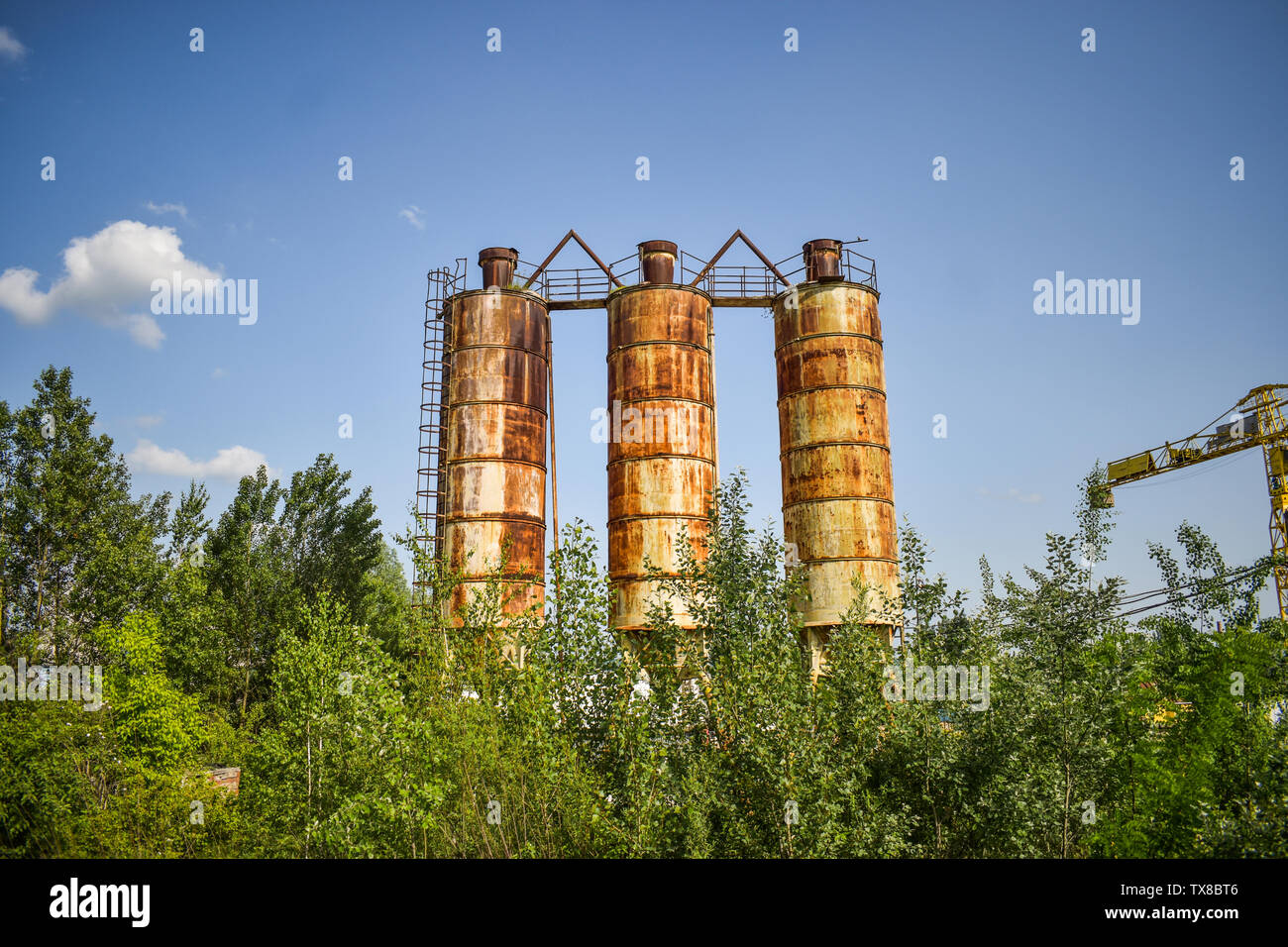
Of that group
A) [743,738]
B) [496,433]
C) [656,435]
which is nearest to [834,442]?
[656,435]

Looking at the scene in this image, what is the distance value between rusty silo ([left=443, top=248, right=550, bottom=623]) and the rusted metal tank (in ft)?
30.0

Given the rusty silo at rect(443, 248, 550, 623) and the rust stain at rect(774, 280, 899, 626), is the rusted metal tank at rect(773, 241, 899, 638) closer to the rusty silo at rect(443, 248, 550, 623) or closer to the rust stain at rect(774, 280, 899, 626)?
the rust stain at rect(774, 280, 899, 626)

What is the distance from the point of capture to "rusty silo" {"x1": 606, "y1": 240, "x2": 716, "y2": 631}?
28.2 metres

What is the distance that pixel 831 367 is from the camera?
2964 cm

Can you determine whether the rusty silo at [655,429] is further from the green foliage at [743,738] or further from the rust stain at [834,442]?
the green foliage at [743,738]

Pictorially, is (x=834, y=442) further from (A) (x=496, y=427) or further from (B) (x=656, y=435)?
(A) (x=496, y=427)

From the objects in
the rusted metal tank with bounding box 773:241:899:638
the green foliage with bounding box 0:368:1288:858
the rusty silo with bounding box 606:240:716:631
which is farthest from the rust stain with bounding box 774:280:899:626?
the green foliage with bounding box 0:368:1288:858

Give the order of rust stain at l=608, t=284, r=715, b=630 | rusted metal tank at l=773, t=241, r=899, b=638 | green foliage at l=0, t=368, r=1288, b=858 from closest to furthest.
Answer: green foliage at l=0, t=368, r=1288, b=858 < rusted metal tank at l=773, t=241, r=899, b=638 < rust stain at l=608, t=284, r=715, b=630

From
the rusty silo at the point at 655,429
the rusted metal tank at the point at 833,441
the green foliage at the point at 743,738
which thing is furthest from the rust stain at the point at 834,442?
the green foliage at the point at 743,738
